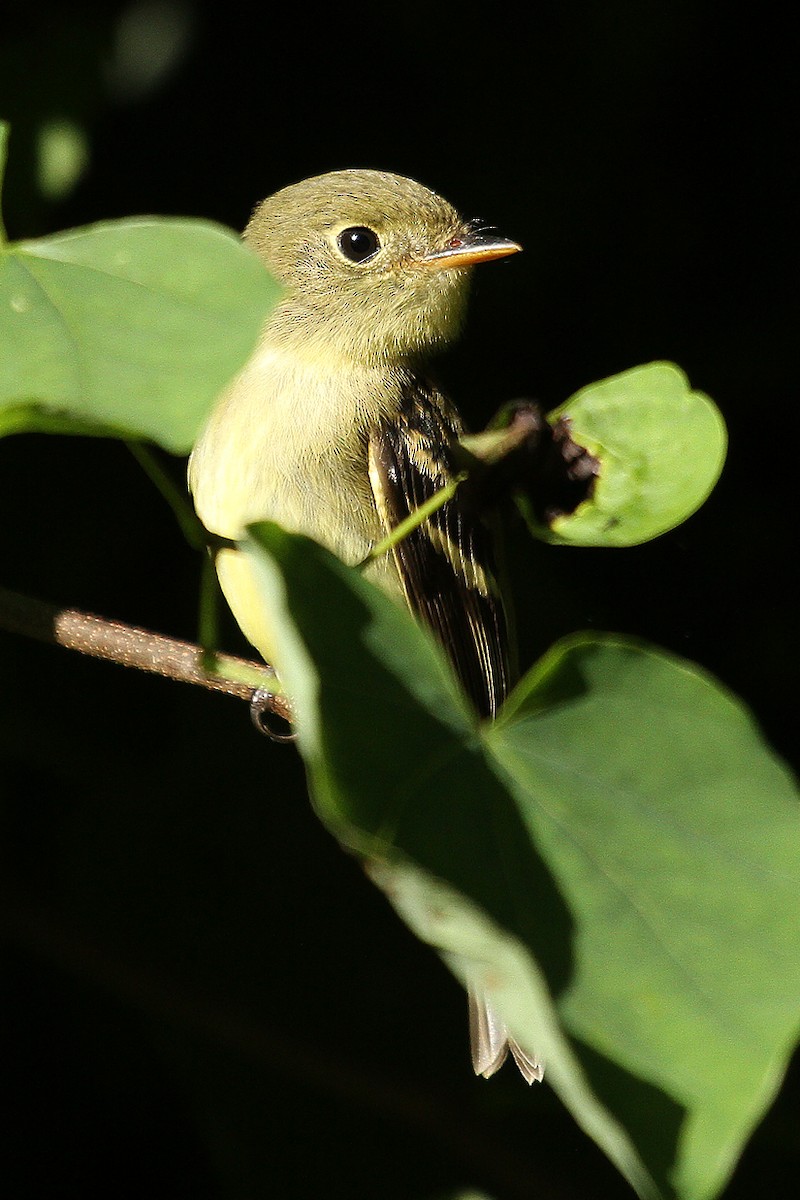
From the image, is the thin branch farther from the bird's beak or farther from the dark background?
the bird's beak

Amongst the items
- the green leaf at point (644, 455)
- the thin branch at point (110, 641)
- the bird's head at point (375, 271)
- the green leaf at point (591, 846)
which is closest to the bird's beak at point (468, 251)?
the bird's head at point (375, 271)

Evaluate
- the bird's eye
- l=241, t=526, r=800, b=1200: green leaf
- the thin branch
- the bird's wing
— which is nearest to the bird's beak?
the bird's eye

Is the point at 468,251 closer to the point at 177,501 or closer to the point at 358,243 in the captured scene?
the point at 358,243

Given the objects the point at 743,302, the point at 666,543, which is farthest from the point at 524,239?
the point at 666,543

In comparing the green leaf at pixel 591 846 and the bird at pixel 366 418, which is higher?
the bird at pixel 366 418

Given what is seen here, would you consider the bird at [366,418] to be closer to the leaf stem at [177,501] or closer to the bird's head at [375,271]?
the bird's head at [375,271]

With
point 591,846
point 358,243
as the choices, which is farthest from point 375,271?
point 591,846
